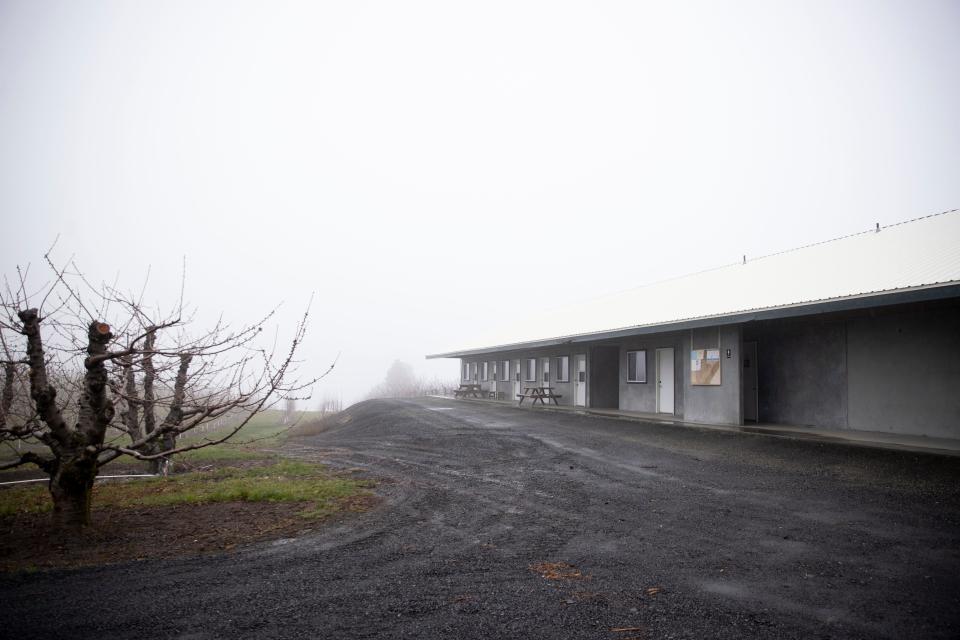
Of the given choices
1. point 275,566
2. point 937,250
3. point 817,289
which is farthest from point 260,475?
point 937,250

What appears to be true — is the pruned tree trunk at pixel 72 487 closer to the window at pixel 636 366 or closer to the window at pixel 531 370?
the window at pixel 636 366

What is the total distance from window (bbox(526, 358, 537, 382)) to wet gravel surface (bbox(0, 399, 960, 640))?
1868 cm

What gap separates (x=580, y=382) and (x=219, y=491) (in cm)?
1704

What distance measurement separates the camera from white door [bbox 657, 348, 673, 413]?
1759cm

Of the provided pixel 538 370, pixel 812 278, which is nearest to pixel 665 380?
pixel 812 278

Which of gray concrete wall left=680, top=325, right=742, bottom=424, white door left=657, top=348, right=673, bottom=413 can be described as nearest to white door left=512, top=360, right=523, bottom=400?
white door left=657, top=348, right=673, bottom=413

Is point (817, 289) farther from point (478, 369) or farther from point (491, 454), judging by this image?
point (478, 369)

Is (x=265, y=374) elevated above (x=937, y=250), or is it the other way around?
(x=937, y=250)

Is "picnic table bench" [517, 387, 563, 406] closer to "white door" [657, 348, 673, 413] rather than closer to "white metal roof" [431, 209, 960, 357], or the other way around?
"white metal roof" [431, 209, 960, 357]

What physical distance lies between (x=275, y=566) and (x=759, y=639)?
3.87 metres

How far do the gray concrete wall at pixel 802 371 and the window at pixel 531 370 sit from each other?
12.7 meters

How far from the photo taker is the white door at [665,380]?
17594mm

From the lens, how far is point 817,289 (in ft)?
41.2

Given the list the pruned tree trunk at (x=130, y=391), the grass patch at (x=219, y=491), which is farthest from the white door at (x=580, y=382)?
the pruned tree trunk at (x=130, y=391)
